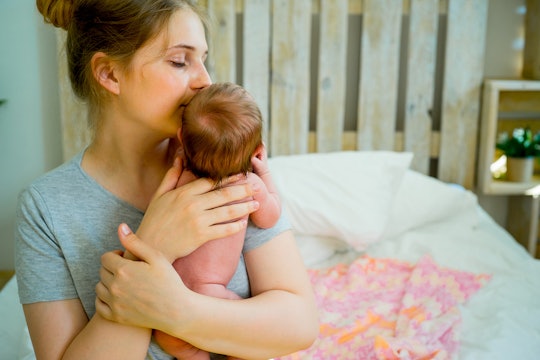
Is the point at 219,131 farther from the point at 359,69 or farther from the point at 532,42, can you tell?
the point at 532,42

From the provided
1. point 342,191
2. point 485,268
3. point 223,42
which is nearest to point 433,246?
point 485,268

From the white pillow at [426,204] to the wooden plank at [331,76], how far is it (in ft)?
1.33

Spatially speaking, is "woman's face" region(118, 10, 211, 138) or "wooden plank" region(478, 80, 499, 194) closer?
"woman's face" region(118, 10, 211, 138)

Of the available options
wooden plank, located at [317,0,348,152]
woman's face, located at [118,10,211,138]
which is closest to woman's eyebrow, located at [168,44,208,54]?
woman's face, located at [118,10,211,138]

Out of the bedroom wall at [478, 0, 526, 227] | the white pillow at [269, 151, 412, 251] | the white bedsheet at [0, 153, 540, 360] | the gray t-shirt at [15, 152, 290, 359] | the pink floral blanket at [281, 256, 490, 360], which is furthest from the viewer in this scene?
→ the bedroom wall at [478, 0, 526, 227]

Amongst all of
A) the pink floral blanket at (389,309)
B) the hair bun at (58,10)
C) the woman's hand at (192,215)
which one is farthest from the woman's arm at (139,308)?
the pink floral blanket at (389,309)

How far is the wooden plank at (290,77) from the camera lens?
240 cm

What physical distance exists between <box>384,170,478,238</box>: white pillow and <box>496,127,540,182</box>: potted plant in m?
0.31

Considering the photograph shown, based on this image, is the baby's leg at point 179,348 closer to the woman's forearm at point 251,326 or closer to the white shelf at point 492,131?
the woman's forearm at point 251,326

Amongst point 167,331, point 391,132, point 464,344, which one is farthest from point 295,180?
point 167,331

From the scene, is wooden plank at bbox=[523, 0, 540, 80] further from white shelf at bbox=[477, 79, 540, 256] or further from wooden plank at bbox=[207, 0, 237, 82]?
wooden plank at bbox=[207, 0, 237, 82]

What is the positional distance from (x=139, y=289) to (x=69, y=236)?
22 centimetres

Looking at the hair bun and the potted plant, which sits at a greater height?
the hair bun

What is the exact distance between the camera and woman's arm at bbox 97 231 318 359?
35.4 inches
